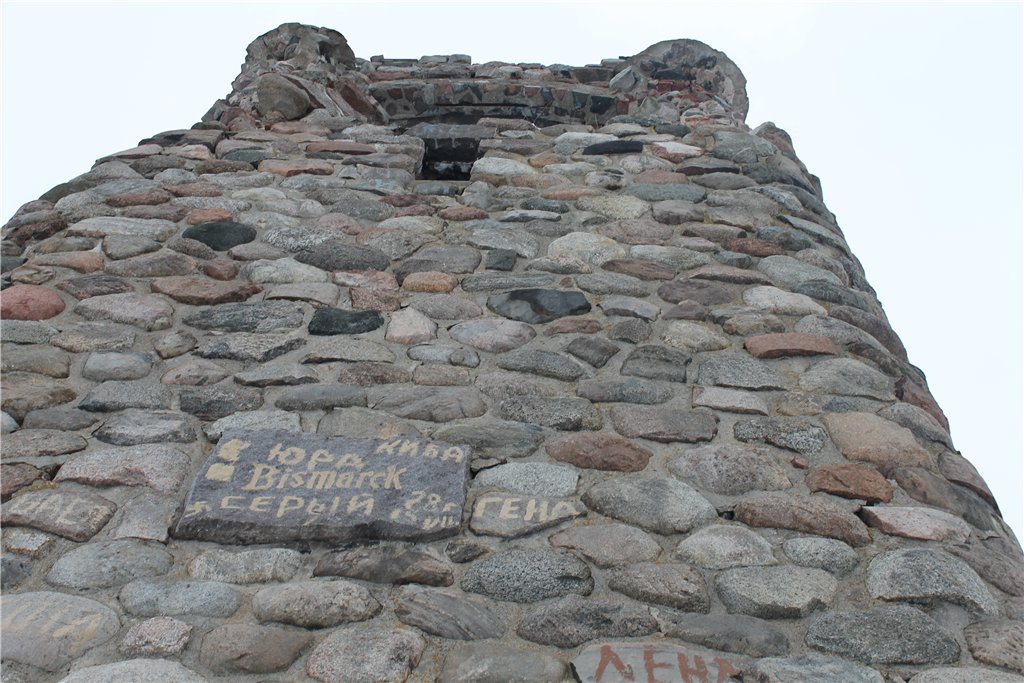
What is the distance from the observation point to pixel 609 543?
1.98 meters

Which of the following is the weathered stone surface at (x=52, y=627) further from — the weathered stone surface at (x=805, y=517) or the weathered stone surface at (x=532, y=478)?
the weathered stone surface at (x=805, y=517)

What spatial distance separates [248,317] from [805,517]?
1.65 meters

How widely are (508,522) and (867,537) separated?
0.77 meters

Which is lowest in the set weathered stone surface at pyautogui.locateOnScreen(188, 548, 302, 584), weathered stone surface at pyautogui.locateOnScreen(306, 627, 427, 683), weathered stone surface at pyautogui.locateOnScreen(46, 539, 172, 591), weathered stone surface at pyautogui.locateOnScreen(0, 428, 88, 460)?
weathered stone surface at pyautogui.locateOnScreen(306, 627, 427, 683)

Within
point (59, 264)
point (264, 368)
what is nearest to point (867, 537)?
point (264, 368)

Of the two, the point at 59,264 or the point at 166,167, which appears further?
the point at 166,167

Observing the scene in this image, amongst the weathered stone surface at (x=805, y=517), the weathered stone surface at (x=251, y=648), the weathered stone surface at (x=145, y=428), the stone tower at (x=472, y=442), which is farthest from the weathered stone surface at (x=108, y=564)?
the weathered stone surface at (x=805, y=517)

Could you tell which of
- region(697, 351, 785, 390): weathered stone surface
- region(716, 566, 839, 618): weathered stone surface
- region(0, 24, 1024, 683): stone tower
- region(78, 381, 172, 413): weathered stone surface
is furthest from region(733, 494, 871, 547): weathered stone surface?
region(78, 381, 172, 413): weathered stone surface

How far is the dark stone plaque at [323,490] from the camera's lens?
2.00m

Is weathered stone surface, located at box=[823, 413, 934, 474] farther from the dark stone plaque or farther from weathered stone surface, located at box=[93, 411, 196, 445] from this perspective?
weathered stone surface, located at box=[93, 411, 196, 445]

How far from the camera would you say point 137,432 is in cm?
229

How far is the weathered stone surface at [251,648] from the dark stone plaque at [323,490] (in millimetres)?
275

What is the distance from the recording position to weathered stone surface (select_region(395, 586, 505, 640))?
5.79ft

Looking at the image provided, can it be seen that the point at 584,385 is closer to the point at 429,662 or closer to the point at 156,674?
the point at 429,662
